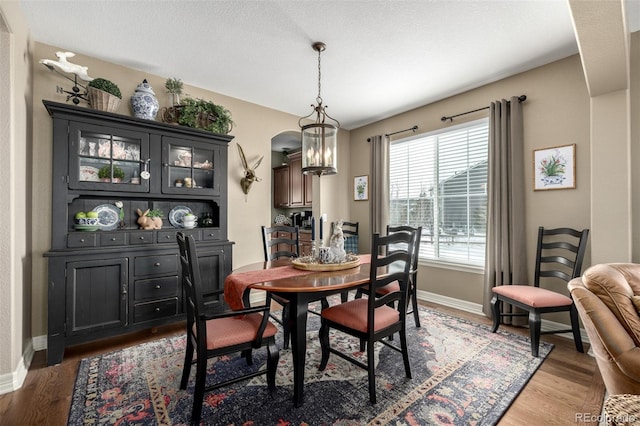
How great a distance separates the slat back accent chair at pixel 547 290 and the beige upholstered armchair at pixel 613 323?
2.75 feet

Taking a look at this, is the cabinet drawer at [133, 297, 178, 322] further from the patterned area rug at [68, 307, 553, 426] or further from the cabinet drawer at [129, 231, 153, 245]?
the cabinet drawer at [129, 231, 153, 245]

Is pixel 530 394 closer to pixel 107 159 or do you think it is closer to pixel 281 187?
pixel 107 159

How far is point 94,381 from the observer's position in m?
2.10

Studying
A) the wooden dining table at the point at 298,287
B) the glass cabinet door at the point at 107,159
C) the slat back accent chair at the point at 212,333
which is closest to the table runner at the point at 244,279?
the wooden dining table at the point at 298,287

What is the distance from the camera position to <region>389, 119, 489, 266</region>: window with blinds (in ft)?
11.8

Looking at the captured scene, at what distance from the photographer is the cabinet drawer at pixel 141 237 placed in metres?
2.79

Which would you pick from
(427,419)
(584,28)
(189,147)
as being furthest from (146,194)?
(584,28)

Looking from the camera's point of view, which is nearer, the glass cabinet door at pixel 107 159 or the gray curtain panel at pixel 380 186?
the glass cabinet door at pixel 107 159

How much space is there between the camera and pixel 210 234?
3295 millimetres

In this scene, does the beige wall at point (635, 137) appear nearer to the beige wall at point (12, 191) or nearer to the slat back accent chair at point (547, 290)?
the slat back accent chair at point (547, 290)

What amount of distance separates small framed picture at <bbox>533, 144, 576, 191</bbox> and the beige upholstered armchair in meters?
1.49

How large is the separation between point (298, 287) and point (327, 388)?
804 millimetres

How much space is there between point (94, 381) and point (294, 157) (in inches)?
188

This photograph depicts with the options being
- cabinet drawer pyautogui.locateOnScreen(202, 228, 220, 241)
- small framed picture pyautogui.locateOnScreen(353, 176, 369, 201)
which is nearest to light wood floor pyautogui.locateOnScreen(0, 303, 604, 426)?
cabinet drawer pyautogui.locateOnScreen(202, 228, 220, 241)
